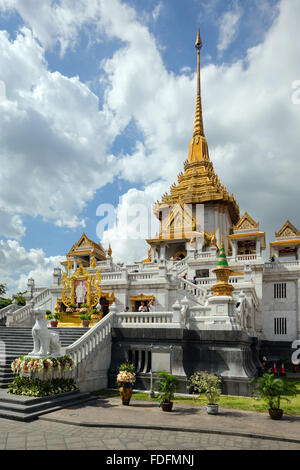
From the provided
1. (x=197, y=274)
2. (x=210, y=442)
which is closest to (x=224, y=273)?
(x=210, y=442)

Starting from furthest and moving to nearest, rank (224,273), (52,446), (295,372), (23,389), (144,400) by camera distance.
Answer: (295,372) → (224,273) → (144,400) → (23,389) → (52,446)

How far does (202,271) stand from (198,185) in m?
20.4

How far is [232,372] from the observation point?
1647cm

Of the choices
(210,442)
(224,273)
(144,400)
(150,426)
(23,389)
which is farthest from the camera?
(224,273)

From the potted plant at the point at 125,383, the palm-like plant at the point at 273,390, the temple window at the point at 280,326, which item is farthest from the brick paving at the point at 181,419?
the temple window at the point at 280,326

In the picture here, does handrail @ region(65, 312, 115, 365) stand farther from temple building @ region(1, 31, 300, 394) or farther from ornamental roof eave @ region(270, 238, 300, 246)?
ornamental roof eave @ region(270, 238, 300, 246)

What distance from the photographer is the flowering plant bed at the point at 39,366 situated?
1346 cm

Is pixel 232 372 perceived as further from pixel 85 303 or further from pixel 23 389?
pixel 85 303

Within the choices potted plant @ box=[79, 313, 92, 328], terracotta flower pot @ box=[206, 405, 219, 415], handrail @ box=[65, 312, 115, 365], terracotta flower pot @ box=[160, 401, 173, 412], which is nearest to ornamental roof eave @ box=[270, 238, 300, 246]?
potted plant @ box=[79, 313, 92, 328]

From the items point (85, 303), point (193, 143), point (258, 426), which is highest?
point (193, 143)

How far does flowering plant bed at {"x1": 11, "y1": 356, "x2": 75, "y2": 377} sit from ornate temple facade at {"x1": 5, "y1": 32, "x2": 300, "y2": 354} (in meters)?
4.88

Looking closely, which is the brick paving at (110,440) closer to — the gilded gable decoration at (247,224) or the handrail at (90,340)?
the handrail at (90,340)

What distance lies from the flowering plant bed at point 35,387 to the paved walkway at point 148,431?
1.07 metres

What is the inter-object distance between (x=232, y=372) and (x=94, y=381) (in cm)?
612
